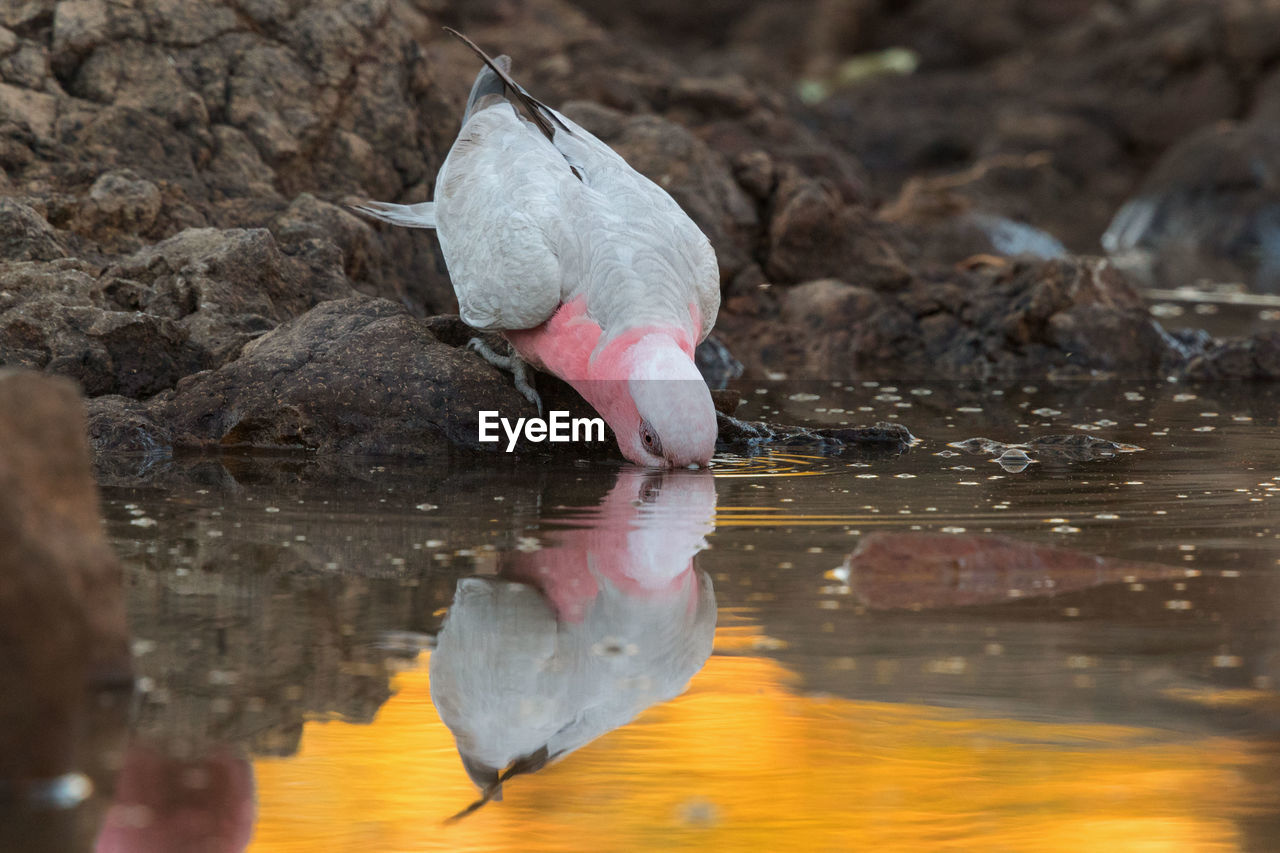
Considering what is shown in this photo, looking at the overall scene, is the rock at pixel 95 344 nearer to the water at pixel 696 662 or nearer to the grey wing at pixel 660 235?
the water at pixel 696 662

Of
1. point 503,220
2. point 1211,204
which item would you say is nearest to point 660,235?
point 503,220

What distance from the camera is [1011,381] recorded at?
33.9 feet

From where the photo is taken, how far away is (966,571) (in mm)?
4891

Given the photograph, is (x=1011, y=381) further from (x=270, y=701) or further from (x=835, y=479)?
(x=270, y=701)

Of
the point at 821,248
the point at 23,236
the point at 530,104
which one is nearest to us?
the point at 530,104

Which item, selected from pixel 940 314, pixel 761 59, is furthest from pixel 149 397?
pixel 761 59

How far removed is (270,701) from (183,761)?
15.8 inches

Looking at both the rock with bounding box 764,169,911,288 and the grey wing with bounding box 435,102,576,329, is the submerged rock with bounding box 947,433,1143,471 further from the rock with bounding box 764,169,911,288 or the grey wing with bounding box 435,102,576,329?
the rock with bounding box 764,169,911,288

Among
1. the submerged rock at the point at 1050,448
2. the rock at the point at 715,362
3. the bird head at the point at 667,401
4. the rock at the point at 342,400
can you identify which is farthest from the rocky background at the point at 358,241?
the submerged rock at the point at 1050,448

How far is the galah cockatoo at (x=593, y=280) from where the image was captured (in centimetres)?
629

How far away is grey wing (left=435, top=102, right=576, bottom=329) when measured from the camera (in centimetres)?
671

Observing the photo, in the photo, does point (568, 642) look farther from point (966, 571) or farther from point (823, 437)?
point (823, 437)

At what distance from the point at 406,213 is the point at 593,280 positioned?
7.87 feet

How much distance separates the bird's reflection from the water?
0.01 meters
